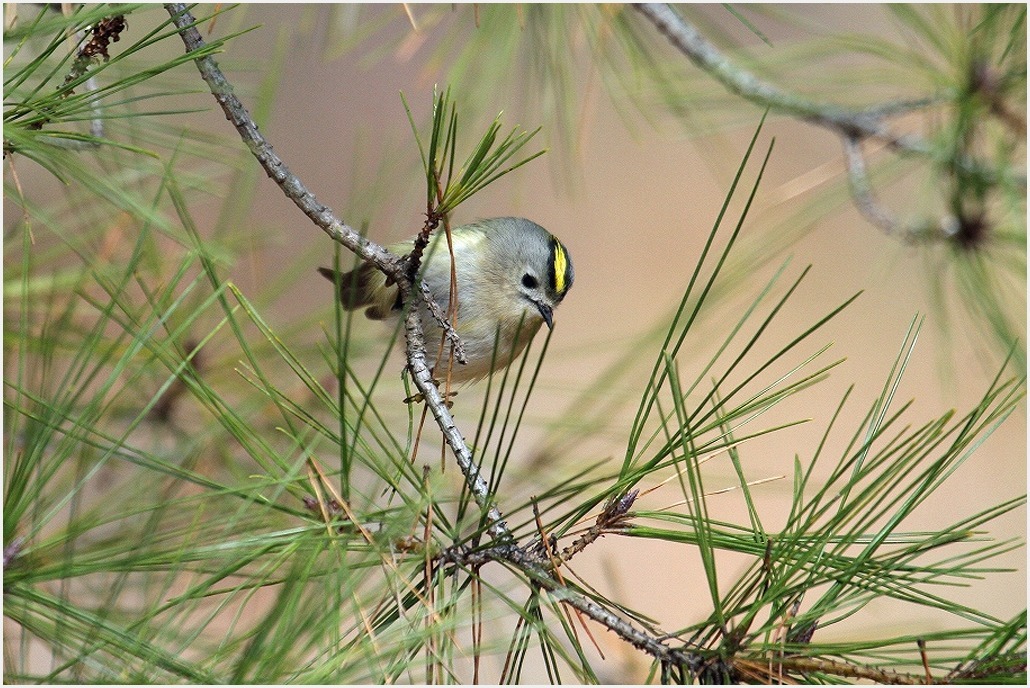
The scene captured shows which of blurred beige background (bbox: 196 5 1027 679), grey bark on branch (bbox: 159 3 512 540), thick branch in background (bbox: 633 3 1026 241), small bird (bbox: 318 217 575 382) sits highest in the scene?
blurred beige background (bbox: 196 5 1027 679)

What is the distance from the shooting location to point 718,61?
1.11 m

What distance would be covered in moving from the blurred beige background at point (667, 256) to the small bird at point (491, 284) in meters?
0.82

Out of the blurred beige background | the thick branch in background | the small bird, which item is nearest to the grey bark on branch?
the small bird

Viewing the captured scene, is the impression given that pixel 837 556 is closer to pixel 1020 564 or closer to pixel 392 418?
pixel 392 418

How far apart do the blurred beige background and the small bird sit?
82cm

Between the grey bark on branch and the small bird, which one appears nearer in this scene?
the grey bark on branch

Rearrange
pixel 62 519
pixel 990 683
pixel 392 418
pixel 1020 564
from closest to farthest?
pixel 990 683 → pixel 392 418 → pixel 62 519 → pixel 1020 564

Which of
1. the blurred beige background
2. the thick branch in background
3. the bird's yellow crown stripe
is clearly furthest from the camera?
the blurred beige background

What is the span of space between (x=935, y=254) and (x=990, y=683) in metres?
0.92

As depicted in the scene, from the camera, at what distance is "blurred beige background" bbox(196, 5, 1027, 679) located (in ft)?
6.86

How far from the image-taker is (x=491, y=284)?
119cm

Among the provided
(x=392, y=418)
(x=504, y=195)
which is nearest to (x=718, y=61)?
(x=392, y=418)

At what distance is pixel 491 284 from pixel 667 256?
1354 mm

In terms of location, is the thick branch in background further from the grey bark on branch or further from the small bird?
the grey bark on branch
